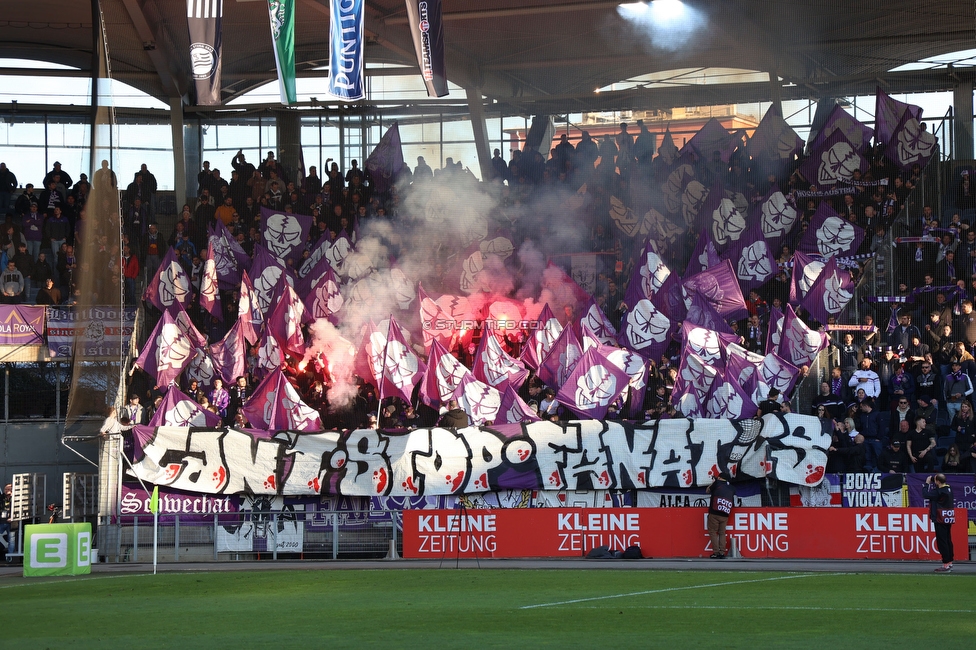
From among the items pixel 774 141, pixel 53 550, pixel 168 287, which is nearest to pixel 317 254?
pixel 168 287

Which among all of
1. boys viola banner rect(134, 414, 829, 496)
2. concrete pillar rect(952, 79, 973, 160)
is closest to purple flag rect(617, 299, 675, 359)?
boys viola banner rect(134, 414, 829, 496)

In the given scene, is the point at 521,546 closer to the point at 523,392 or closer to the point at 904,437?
the point at 523,392

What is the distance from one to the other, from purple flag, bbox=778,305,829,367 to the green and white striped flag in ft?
33.4

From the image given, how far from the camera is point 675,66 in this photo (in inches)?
1345

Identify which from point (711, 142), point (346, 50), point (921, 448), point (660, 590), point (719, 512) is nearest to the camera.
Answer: point (660, 590)

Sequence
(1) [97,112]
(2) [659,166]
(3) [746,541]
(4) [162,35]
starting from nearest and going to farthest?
(3) [746,541] < (1) [97,112] < (2) [659,166] < (4) [162,35]

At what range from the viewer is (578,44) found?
34.5m

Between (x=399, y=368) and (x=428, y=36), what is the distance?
259 inches

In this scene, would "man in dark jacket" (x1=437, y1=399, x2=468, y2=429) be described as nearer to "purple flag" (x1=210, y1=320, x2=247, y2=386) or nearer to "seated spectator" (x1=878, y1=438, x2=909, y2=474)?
"purple flag" (x1=210, y1=320, x2=247, y2=386)

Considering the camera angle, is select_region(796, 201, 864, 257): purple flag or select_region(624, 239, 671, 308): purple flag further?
select_region(796, 201, 864, 257): purple flag

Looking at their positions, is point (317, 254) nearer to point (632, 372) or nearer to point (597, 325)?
point (597, 325)

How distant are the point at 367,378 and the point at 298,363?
144cm

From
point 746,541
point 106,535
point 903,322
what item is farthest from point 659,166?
point 106,535

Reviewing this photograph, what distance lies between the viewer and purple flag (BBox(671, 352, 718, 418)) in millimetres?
23062
